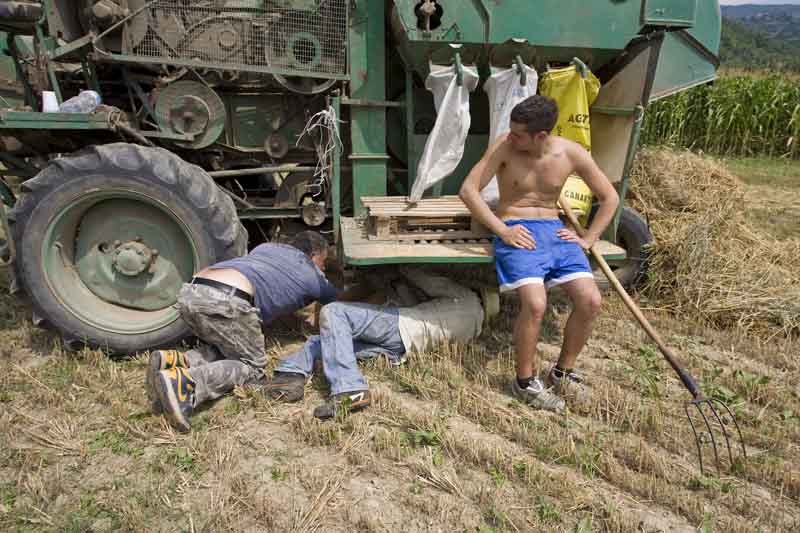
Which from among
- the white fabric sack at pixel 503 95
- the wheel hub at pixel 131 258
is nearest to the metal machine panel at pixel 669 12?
the white fabric sack at pixel 503 95

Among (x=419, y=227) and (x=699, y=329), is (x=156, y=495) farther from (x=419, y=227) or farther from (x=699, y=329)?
(x=699, y=329)

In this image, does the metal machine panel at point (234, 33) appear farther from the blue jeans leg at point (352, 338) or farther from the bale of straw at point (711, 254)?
the bale of straw at point (711, 254)

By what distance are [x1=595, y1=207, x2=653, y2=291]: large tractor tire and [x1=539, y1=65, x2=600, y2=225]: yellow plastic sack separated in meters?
1.12

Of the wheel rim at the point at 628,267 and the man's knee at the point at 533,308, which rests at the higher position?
the man's knee at the point at 533,308

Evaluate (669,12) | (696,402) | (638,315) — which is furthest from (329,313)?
(669,12)

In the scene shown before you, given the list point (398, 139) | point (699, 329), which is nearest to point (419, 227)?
point (398, 139)

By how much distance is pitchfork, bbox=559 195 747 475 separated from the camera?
2832 mm

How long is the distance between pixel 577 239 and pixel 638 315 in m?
0.61

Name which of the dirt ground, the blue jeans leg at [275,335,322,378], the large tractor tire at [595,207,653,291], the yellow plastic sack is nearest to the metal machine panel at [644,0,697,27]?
the yellow plastic sack

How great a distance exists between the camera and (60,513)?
2.54 m

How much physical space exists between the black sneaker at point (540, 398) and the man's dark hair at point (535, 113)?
1500 millimetres

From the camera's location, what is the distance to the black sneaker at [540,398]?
334 cm

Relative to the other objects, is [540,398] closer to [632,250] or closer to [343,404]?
[343,404]

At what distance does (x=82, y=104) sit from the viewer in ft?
12.7
